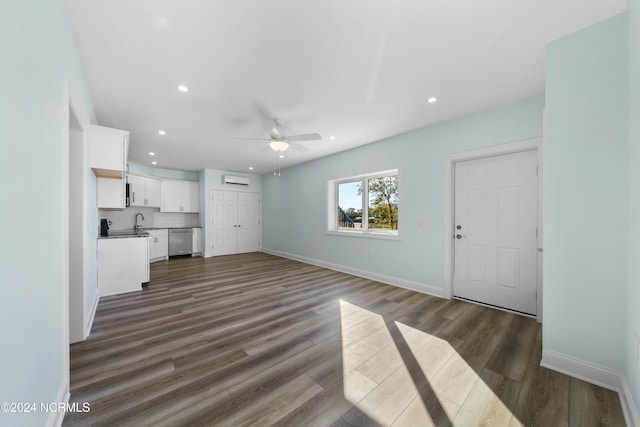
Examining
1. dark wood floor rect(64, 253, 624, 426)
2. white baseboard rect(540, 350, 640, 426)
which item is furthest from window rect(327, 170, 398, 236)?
white baseboard rect(540, 350, 640, 426)

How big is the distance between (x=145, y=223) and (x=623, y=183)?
847 centimetres

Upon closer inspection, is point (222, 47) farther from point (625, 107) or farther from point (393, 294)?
point (393, 294)

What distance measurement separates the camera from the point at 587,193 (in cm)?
176

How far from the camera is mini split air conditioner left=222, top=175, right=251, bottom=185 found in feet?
22.8

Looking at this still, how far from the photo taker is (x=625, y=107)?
1.63m

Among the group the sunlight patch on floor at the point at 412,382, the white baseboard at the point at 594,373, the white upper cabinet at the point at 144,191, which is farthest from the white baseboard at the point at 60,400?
the white upper cabinet at the point at 144,191

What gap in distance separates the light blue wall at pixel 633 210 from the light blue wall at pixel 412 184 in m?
1.28

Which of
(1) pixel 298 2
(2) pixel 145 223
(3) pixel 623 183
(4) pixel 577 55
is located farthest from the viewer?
(2) pixel 145 223

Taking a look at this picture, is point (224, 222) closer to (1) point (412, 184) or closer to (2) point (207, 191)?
(2) point (207, 191)

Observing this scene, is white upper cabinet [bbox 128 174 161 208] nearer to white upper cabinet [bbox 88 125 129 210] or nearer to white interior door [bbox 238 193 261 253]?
white interior door [bbox 238 193 261 253]

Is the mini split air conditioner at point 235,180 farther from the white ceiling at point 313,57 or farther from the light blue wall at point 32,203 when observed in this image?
the light blue wall at point 32,203

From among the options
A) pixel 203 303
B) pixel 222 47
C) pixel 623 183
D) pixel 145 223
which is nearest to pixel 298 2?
pixel 222 47

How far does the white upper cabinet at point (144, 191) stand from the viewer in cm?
587

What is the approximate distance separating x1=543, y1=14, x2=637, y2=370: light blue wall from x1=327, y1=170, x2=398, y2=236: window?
2382mm
